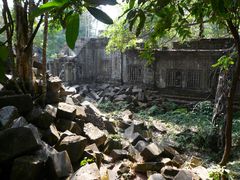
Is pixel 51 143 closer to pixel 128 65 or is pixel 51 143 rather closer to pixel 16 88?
pixel 16 88

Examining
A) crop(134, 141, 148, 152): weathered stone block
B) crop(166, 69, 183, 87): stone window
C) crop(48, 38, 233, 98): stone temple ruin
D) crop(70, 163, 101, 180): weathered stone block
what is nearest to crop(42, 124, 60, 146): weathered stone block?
crop(70, 163, 101, 180): weathered stone block

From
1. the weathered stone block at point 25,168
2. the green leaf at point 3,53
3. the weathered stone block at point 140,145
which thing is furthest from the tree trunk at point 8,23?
the weathered stone block at point 140,145

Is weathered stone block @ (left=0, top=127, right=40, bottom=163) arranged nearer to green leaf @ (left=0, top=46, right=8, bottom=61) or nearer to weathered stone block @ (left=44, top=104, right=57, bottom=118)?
weathered stone block @ (left=44, top=104, right=57, bottom=118)

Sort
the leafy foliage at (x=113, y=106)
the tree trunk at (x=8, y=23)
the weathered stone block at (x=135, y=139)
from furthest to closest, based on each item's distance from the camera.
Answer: the leafy foliage at (x=113, y=106)
the weathered stone block at (x=135, y=139)
the tree trunk at (x=8, y=23)

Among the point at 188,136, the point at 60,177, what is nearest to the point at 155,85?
the point at 188,136

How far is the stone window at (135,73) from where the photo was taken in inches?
578

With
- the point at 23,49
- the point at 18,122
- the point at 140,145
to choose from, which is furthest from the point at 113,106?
the point at 18,122

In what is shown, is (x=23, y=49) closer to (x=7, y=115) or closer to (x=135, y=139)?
(x=7, y=115)

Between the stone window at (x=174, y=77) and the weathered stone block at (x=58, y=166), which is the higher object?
the stone window at (x=174, y=77)

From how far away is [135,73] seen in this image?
1499cm

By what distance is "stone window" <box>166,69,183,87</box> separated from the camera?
12.9 meters

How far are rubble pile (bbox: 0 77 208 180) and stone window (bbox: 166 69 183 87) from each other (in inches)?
239

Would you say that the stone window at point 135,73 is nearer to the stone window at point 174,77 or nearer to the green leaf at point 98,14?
the stone window at point 174,77

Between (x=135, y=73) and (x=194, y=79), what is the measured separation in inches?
146
